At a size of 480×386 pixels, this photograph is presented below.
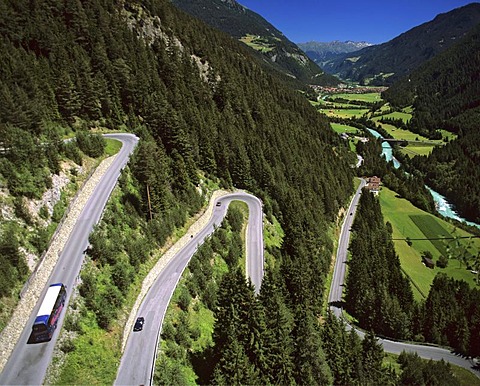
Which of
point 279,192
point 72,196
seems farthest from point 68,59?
point 279,192

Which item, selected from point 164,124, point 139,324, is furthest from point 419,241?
point 139,324

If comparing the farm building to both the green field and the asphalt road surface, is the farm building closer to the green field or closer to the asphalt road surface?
the green field

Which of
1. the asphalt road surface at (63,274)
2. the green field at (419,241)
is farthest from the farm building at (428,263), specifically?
the asphalt road surface at (63,274)

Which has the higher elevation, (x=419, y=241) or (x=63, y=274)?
(x=419, y=241)

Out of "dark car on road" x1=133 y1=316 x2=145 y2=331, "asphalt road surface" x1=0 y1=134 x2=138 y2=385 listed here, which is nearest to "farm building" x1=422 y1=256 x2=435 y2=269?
"asphalt road surface" x1=0 y1=134 x2=138 y2=385

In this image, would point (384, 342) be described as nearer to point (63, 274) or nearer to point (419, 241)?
point (419, 241)
